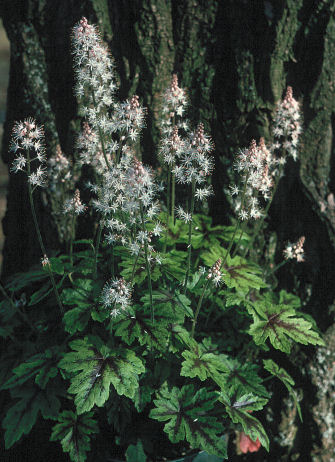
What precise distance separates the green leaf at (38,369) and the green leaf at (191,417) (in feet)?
1.74

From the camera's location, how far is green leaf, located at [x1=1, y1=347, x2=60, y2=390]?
2.14 m

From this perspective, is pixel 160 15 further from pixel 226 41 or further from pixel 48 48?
pixel 48 48

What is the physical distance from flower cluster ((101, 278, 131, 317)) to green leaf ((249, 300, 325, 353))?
0.67 meters

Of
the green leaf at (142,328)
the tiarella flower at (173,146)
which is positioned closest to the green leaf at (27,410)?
the green leaf at (142,328)

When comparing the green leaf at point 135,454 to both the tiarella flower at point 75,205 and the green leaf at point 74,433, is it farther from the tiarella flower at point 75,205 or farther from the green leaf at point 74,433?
the tiarella flower at point 75,205

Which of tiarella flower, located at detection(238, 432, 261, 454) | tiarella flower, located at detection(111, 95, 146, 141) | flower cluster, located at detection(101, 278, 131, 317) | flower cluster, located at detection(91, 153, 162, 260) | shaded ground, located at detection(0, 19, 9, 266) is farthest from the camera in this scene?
shaded ground, located at detection(0, 19, 9, 266)

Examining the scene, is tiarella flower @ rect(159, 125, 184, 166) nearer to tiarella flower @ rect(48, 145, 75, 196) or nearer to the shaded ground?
tiarella flower @ rect(48, 145, 75, 196)

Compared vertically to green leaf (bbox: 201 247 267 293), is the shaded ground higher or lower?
higher

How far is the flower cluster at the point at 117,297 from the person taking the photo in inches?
79.6

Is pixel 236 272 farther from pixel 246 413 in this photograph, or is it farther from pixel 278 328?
pixel 246 413

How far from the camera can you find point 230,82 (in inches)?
109

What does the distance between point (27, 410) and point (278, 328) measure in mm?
1312

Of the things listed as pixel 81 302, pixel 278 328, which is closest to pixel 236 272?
pixel 278 328

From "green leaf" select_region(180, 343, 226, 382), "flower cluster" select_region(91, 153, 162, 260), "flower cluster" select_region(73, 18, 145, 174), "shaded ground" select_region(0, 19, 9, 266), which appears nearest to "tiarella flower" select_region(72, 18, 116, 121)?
"flower cluster" select_region(73, 18, 145, 174)
